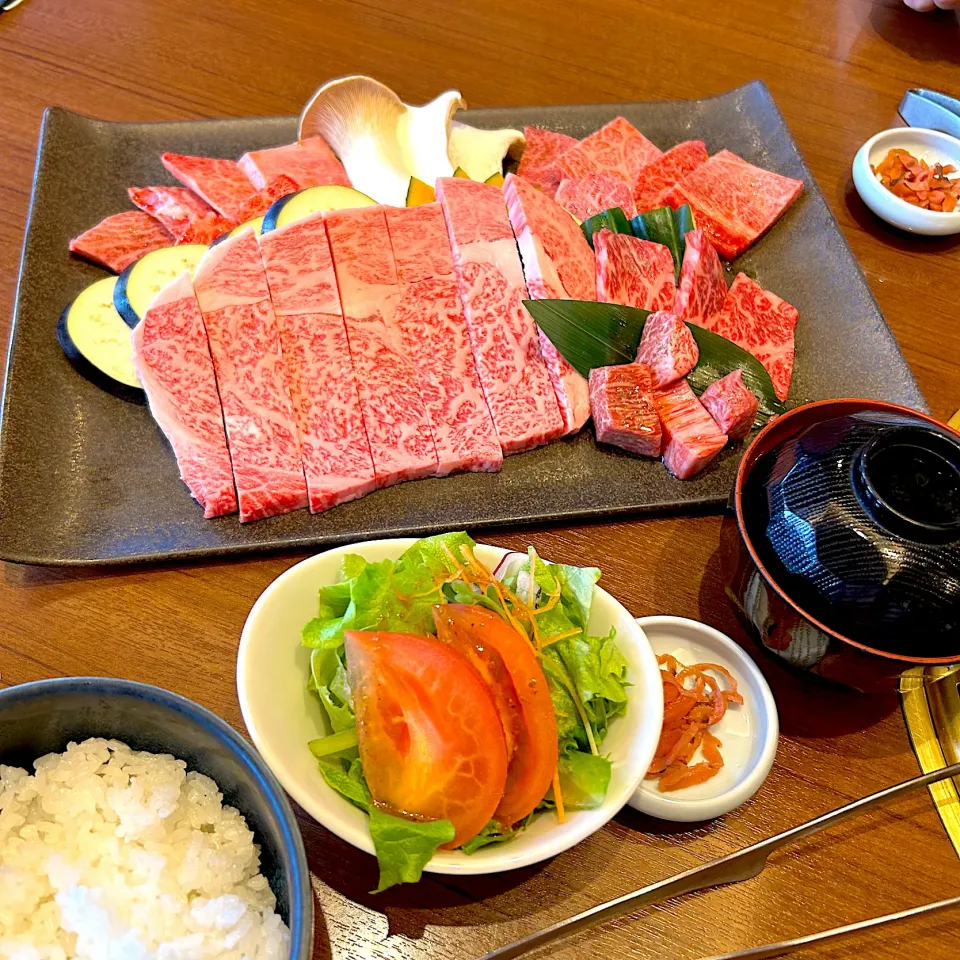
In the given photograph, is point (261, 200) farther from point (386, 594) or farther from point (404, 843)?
point (404, 843)

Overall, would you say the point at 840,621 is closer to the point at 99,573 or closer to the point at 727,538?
the point at 727,538

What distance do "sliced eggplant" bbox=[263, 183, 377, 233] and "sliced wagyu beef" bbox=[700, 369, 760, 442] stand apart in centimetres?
117

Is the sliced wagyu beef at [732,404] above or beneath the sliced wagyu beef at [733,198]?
beneath

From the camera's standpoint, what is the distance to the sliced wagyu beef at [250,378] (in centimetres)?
215

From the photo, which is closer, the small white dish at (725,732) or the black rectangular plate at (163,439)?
the small white dish at (725,732)

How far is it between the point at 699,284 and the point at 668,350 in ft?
1.19

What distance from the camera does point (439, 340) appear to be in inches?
96.5

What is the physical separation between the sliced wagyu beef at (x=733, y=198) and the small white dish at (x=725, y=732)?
60.3 inches

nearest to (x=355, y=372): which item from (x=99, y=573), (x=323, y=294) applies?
(x=323, y=294)

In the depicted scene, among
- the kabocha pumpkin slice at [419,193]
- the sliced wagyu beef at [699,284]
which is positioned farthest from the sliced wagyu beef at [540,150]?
the sliced wagyu beef at [699,284]

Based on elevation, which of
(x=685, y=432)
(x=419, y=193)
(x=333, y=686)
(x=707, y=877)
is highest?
(x=419, y=193)

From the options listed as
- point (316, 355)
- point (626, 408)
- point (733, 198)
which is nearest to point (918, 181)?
point (733, 198)

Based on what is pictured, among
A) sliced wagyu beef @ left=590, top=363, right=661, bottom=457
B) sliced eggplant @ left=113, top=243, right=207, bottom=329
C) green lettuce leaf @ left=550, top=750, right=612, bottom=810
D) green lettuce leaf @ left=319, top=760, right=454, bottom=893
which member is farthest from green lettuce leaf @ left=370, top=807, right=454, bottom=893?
sliced eggplant @ left=113, top=243, right=207, bottom=329

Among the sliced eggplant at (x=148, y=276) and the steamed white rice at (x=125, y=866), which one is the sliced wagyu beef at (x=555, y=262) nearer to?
the sliced eggplant at (x=148, y=276)
